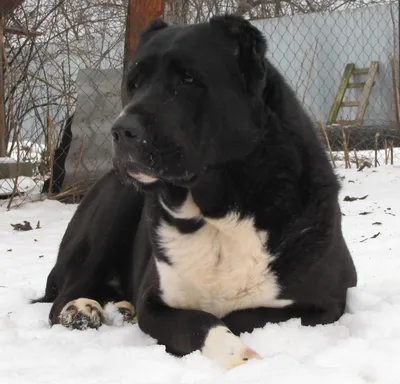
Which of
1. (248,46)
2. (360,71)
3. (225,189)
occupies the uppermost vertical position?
(360,71)

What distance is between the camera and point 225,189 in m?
2.10

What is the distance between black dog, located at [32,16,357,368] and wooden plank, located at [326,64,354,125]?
7.82 meters

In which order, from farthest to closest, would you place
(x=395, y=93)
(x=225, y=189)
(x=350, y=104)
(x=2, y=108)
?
(x=350, y=104)
(x=395, y=93)
(x=2, y=108)
(x=225, y=189)

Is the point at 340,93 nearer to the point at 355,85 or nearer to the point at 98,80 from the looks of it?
the point at 355,85

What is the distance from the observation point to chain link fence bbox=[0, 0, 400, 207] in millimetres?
6227

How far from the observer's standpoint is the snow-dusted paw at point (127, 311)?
2.55 meters

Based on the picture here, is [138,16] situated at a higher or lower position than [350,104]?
higher

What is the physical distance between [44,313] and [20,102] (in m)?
4.82

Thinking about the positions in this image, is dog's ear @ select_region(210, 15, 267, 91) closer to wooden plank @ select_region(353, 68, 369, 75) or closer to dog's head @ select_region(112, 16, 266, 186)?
dog's head @ select_region(112, 16, 266, 186)

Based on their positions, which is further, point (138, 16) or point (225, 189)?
point (138, 16)

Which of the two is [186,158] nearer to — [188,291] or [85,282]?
[188,291]

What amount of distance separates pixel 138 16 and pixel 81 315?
3.58m

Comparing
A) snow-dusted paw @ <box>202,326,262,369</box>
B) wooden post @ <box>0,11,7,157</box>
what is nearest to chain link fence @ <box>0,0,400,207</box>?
wooden post @ <box>0,11,7,157</box>

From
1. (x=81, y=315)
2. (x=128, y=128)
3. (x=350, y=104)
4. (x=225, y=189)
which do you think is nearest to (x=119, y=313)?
(x=81, y=315)
